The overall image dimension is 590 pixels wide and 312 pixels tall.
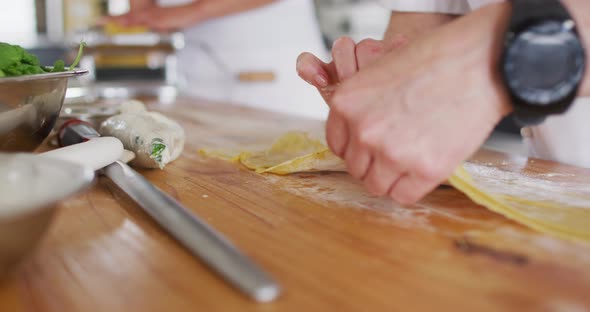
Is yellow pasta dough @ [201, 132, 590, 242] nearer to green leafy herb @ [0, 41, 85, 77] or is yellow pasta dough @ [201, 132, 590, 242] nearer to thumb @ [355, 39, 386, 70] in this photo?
thumb @ [355, 39, 386, 70]

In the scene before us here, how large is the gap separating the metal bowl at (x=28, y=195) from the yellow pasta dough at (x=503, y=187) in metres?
0.35

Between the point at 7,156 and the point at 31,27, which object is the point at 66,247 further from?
the point at 31,27

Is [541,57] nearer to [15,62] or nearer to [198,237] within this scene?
[198,237]

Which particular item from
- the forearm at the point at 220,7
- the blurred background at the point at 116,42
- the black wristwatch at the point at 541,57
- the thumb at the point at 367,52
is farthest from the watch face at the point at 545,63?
the forearm at the point at 220,7

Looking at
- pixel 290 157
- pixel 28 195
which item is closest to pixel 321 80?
pixel 290 157

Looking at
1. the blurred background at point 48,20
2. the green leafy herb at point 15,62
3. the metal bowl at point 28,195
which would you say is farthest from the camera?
the blurred background at point 48,20

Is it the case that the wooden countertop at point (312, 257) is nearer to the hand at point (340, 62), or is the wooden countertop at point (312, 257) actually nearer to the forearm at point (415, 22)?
the hand at point (340, 62)

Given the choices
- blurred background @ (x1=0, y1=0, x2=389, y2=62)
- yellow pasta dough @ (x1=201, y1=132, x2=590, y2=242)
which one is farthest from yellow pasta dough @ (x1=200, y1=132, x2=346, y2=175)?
blurred background @ (x1=0, y1=0, x2=389, y2=62)

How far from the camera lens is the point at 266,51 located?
7.27 feet

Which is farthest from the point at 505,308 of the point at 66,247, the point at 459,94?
the point at 66,247

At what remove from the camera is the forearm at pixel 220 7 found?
6.44ft

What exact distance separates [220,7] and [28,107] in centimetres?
143

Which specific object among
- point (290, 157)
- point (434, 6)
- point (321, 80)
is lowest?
point (290, 157)

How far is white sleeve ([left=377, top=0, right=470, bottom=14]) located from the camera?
1026 millimetres
